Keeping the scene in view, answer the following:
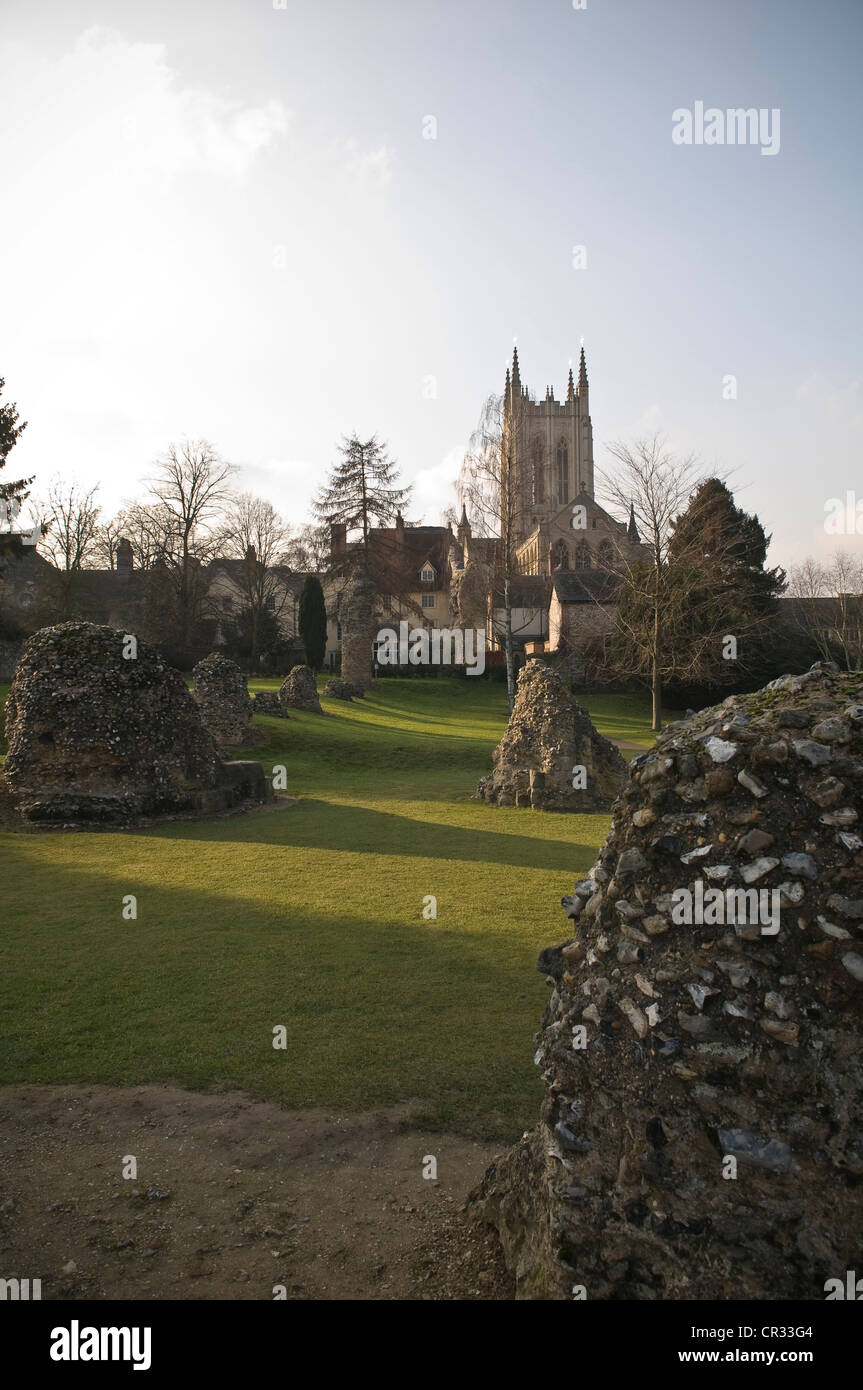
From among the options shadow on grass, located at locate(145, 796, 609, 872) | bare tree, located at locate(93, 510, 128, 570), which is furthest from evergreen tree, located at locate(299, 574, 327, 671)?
shadow on grass, located at locate(145, 796, 609, 872)

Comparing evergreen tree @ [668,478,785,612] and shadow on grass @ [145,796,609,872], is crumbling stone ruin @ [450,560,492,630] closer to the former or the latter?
evergreen tree @ [668,478,785,612]

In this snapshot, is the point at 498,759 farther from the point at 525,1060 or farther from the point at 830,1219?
the point at 830,1219

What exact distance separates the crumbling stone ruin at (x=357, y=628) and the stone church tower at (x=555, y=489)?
7.42 m

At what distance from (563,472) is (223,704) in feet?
267

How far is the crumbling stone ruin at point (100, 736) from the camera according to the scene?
47.5ft

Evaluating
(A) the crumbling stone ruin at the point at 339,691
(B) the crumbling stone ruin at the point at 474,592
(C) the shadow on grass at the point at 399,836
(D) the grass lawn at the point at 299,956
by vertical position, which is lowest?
(C) the shadow on grass at the point at 399,836

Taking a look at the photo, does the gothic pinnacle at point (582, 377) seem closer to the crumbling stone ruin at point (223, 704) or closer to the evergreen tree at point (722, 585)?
the evergreen tree at point (722, 585)

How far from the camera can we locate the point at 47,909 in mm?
9117

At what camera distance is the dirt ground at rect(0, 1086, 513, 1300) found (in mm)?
3445

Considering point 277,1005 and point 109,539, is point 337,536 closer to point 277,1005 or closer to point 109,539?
point 109,539

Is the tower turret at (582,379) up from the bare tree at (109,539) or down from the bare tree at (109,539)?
up

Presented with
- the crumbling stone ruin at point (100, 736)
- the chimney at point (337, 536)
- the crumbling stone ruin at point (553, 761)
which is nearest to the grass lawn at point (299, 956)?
the crumbling stone ruin at point (100, 736)

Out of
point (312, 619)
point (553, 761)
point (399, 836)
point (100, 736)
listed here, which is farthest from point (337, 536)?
point (399, 836)

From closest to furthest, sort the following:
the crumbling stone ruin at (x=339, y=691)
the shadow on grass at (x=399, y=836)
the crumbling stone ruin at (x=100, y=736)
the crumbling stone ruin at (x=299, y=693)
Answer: the shadow on grass at (x=399, y=836), the crumbling stone ruin at (x=100, y=736), the crumbling stone ruin at (x=299, y=693), the crumbling stone ruin at (x=339, y=691)
